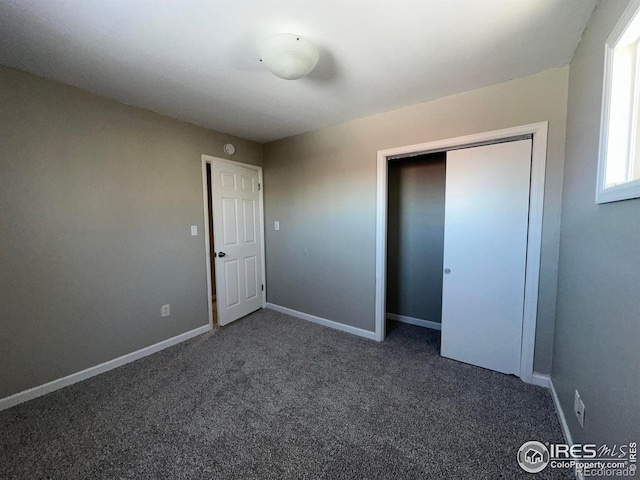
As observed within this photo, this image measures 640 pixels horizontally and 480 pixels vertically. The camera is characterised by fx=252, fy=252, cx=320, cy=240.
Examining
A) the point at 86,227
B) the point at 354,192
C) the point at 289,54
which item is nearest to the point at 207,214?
the point at 86,227

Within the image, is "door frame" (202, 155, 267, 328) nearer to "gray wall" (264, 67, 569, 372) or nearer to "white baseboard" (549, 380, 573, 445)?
"gray wall" (264, 67, 569, 372)

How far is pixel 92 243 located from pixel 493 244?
338 cm

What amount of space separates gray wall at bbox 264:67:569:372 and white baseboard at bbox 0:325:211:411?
1.41m

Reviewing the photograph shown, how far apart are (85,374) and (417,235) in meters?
3.57

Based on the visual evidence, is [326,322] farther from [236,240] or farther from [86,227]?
[86,227]

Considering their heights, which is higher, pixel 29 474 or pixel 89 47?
pixel 89 47

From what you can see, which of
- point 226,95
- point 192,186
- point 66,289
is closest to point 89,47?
point 226,95

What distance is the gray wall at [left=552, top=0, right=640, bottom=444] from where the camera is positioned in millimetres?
908

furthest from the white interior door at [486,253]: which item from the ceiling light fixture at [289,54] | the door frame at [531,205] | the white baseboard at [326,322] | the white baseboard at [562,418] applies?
the ceiling light fixture at [289,54]

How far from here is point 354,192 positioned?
2.81 m

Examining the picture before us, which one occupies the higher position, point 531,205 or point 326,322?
point 531,205

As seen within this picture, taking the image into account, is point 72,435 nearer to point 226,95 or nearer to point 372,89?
point 226,95

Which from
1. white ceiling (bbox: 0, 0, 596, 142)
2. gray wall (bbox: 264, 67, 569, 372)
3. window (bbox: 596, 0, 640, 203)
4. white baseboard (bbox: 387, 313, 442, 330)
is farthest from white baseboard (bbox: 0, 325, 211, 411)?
window (bbox: 596, 0, 640, 203)

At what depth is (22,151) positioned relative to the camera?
180 cm
